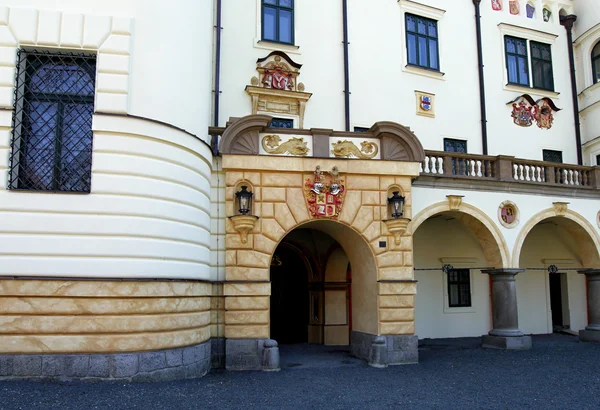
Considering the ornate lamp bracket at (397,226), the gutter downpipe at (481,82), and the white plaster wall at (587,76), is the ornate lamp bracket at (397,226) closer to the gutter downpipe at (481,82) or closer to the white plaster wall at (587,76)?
the gutter downpipe at (481,82)

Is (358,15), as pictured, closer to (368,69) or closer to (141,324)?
(368,69)

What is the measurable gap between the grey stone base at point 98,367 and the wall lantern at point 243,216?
111 inches

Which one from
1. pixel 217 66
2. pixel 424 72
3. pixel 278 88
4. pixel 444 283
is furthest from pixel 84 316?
pixel 424 72

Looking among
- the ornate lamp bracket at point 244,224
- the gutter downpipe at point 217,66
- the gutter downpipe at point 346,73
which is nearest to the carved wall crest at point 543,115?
the gutter downpipe at point 346,73

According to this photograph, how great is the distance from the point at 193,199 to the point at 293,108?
18.0 ft

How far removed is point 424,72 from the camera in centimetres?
1730

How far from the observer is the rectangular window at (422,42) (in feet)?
57.3

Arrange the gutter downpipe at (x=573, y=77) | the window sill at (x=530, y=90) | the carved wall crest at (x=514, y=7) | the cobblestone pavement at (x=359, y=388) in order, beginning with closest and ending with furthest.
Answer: the cobblestone pavement at (x=359, y=388) < the window sill at (x=530, y=90) < the carved wall crest at (x=514, y=7) < the gutter downpipe at (x=573, y=77)

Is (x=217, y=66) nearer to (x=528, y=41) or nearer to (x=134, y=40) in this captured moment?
(x=134, y=40)

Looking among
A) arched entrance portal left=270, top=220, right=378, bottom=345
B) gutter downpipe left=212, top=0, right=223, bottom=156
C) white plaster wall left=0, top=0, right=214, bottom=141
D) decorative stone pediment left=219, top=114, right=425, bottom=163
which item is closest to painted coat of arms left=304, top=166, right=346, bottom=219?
decorative stone pediment left=219, top=114, right=425, bottom=163

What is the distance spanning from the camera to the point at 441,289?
18.1 meters

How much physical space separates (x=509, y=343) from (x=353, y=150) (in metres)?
6.90

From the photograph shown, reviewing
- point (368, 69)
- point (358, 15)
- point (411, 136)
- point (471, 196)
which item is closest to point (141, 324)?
point (411, 136)

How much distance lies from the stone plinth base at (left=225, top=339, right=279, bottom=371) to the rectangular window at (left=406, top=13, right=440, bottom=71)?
10.1 metres
